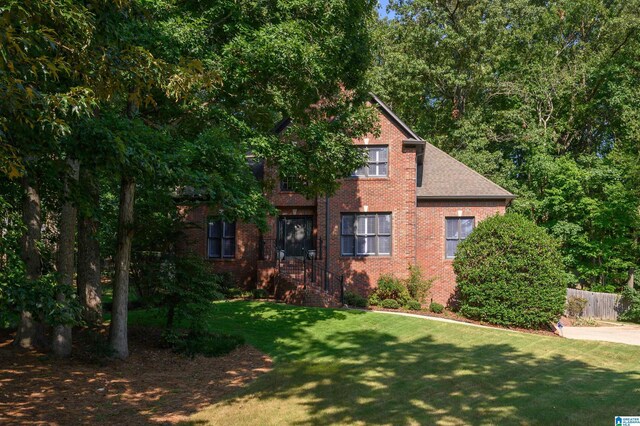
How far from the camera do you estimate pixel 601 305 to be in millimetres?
25344

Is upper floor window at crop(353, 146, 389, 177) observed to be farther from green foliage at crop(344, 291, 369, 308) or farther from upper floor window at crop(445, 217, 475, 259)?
green foliage at crop(344, 291, 369, 308)

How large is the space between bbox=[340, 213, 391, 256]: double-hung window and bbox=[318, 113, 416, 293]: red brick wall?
0.86 feet

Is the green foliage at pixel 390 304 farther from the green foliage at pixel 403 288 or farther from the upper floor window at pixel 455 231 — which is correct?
the upper floor window at pixel 455 231

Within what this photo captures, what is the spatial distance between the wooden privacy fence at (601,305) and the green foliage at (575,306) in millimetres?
1313

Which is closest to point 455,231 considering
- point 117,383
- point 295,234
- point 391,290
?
point 391,290

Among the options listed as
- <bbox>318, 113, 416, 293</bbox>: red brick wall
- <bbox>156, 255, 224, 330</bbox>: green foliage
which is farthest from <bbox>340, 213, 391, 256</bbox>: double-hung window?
<bbox>156, 255, 224, 330</bbox>: green foliage

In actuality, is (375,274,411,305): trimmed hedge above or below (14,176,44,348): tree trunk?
below

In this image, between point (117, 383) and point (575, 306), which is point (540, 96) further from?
point (117, 383)

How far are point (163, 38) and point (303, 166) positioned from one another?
5167 mm

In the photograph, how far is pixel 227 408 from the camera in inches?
348

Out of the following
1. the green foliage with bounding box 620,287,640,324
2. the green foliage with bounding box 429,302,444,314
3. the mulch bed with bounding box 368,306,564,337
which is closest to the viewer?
the mulch bed with bounding box 368,306,564,337

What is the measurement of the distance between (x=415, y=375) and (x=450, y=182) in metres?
14.1

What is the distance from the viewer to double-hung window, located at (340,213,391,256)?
74.6 ft

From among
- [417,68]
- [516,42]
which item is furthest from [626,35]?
[417,68]
